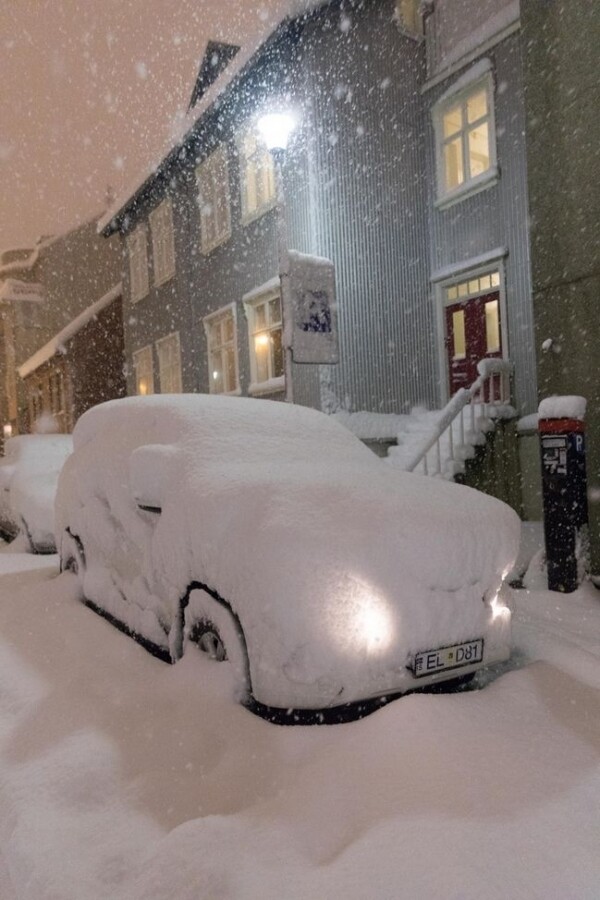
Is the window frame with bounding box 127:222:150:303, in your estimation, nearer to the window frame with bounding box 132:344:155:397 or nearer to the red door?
the window frame with bounding box 132:344:155:397

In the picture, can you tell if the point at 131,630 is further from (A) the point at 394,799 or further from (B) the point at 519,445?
(B) the point at 519,445

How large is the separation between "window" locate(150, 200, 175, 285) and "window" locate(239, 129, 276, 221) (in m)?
3.85

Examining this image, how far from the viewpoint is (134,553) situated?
174 inches

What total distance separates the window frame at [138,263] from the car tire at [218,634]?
55.4ft

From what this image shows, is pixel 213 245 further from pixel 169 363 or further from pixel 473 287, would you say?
pixel 473 287

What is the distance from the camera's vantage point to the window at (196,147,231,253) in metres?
14.8

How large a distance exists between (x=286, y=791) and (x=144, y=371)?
18.2 m

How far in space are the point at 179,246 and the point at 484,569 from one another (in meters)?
15.0

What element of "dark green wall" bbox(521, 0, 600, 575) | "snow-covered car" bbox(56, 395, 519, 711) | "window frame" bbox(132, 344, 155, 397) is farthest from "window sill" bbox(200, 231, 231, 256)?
"snow-covered car" bbox(56, 395, 519, 711)

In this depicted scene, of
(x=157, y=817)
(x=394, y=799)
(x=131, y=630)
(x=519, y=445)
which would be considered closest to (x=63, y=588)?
(x=131, y=630)

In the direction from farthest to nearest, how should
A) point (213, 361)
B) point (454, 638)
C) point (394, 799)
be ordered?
point (213, 361), point (454, 638), point (394, 799)

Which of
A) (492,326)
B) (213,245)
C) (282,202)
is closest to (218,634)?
(282,202)

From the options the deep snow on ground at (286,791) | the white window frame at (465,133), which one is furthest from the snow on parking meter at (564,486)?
the white window frame at (465,133)

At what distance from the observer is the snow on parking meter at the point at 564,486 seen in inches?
248
